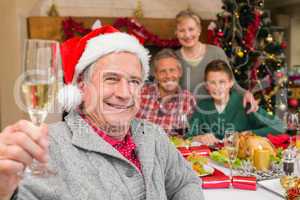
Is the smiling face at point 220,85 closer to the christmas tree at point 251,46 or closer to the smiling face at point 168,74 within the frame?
the smiling face at point 168,74

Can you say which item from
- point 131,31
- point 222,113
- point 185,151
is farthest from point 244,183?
point 131,31

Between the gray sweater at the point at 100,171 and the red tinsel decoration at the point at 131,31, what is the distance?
2827mm

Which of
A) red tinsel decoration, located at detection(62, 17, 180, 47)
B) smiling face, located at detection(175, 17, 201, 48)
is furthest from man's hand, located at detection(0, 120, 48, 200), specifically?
red tinsel decoration, located at detection(62, 17, 180, 47)

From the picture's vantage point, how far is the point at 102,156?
1123 millimetres

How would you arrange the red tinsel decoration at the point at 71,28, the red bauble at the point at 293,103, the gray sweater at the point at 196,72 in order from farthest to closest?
the red bauble at the point at 293,103 → the red tinsel decoration at the point at 71,28 → the gray sweater at the point at 196,72

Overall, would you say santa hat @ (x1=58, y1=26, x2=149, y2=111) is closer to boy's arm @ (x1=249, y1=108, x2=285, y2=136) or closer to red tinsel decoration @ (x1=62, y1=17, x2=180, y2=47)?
boy's arm @ (x1=249, y1=108, x2=285, y2=136)

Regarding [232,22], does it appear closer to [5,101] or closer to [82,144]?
[5,101]

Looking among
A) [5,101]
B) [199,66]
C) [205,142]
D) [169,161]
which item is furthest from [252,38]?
[169,161]

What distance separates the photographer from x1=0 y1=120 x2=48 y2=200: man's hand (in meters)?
0.69

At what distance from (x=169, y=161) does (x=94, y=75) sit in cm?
41

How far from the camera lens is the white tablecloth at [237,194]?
137 cm

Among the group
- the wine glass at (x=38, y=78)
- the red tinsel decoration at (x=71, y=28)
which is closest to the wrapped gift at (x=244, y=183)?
the wine glass at (x=38, y=78)

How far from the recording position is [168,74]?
8.84 ft

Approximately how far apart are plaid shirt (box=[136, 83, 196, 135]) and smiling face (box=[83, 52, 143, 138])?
1.36 meters
